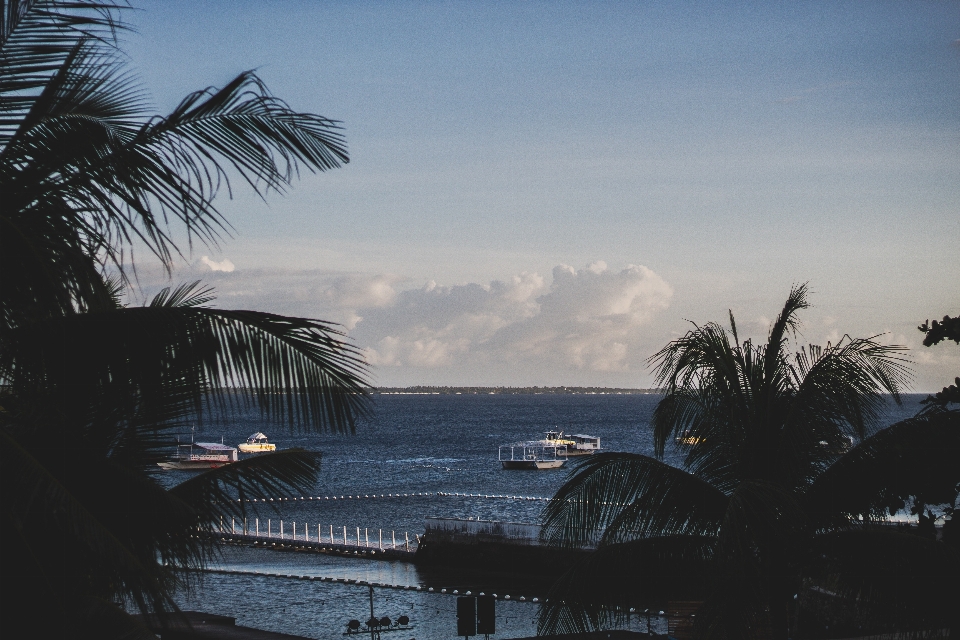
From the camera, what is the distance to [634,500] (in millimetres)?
10469

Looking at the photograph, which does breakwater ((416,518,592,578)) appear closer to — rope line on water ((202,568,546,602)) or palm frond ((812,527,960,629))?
rope line on water ((202,568,546,602))

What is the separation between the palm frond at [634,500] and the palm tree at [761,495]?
14 millimetres

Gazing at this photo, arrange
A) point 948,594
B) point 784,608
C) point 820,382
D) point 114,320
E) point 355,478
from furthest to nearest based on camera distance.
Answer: point 355,478 → point 820,382 → point 784,608 → point 948,594 → point 114,320

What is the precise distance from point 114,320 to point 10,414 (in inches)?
76.5

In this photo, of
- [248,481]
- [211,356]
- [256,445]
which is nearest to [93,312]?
[211,356]

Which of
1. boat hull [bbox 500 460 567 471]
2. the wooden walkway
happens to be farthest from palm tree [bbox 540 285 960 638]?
boat hull [bbox 500 460 567 471]

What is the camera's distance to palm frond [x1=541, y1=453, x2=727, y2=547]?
1018 centimetres

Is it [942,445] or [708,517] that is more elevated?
[942,445]

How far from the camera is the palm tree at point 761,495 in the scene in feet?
30.4

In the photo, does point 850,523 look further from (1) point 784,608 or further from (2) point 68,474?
(2) point 68,474

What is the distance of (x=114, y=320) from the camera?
5.71m

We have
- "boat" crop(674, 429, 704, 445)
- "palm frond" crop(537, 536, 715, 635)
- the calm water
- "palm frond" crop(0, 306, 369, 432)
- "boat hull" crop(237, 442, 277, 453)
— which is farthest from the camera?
"boat hull" crop(237, 442, 277, 453)

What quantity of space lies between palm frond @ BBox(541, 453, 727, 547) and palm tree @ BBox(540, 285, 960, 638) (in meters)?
0.01

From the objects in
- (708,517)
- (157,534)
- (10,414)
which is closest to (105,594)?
(157,534)
